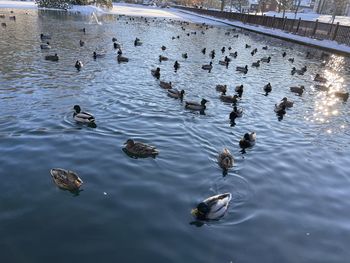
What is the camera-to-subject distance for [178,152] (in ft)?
40.2

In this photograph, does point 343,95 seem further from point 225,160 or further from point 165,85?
point 225,160

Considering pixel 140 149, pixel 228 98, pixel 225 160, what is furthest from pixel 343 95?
pixel 140 149

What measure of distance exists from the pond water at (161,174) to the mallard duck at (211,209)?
20cm

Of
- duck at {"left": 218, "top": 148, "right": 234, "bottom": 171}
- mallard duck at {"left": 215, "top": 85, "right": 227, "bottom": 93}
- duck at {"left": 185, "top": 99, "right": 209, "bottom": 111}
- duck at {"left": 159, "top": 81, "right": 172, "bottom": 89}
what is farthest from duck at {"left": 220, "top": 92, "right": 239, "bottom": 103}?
duck at {"left": 218, "top": 148, "right": 234, "bottom": 171}

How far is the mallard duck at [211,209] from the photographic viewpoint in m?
8.50

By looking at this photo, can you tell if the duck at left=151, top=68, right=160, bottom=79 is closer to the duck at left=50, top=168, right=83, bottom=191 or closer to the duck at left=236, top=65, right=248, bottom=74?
the duck at left=236, top=65, right=248, bottom=74

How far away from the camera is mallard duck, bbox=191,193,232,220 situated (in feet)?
27.9

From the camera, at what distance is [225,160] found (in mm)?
11195

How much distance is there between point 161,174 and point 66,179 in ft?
9.03

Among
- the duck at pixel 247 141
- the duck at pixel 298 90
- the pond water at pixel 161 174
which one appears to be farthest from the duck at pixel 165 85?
the duck at pixel 298 90

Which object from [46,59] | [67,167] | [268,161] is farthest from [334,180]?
[46,59]

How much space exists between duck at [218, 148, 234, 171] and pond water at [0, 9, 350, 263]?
0.62 feet

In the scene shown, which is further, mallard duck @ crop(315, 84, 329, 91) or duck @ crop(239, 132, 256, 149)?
mallard duck @ crop(315, 84, 329, 91)

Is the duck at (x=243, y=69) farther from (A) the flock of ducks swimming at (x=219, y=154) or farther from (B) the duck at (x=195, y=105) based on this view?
(B) the duck at (x=195, y=105)
